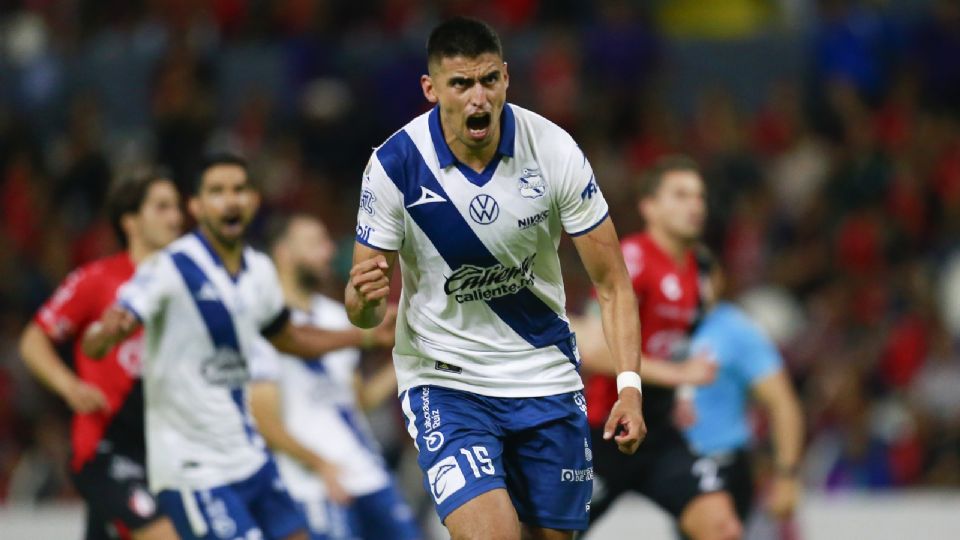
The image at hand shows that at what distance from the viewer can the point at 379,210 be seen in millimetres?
6117

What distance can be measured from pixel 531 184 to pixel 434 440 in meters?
1.03

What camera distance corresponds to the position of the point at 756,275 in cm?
1435

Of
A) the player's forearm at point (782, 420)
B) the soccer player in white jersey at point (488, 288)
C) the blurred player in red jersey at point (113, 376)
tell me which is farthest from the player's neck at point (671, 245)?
the blurred player in red jersey at point (113, 376)

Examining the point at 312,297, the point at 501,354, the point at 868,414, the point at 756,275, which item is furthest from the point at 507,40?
the point at 501,354

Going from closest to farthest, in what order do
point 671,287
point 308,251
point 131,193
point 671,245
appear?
point 131,193 → point 671,287 → point 671,245 → point 308,251

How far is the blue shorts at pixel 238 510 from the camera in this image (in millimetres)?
7430

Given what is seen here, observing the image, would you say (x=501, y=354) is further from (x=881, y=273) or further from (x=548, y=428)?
(x=881, y=273)

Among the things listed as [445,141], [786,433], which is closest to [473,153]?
[445,141]

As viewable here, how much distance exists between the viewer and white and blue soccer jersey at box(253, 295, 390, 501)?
9.44 metres

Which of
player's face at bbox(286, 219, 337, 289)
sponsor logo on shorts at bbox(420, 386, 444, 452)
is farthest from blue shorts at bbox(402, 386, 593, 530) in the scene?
player's face at bbox(286, 219, 337, 289)

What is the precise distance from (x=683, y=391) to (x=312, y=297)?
239 cm

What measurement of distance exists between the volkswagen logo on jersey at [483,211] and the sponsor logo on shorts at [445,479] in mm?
890

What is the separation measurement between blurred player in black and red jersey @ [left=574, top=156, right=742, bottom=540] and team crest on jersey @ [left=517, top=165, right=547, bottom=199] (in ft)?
6.52

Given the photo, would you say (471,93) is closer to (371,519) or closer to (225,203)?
(225,203)
